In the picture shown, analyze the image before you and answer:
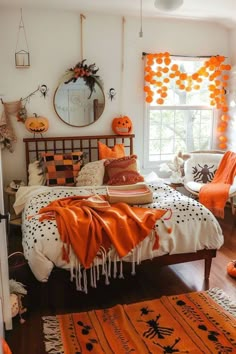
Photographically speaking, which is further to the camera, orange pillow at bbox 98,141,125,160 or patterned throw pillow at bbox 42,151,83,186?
orange pillow at bbox 98,141,125,160

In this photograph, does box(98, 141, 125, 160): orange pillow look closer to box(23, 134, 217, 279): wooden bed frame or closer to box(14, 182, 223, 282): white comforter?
box(23, 134, 217, 279): wooden bed frame

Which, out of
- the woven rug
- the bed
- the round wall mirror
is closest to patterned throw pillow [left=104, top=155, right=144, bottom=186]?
the bed

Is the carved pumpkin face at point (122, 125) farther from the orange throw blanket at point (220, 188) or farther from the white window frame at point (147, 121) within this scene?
the orange throw blanket at point (220, 188)

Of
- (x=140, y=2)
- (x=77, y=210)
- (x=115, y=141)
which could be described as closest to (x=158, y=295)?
(x=77, y=210)

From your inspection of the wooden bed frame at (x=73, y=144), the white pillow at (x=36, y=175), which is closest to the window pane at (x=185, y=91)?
the wooden bed frame at (x=73, y=144)

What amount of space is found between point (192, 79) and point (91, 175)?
6.39 feet

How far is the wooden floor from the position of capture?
2227mm

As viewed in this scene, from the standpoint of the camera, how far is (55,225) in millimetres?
2443

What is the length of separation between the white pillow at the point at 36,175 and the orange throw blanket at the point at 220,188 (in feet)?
5.90

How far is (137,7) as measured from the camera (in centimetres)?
386

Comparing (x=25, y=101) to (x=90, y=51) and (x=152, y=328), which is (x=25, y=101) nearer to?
(x=90, y=51)

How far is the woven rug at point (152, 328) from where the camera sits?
2.06 metres

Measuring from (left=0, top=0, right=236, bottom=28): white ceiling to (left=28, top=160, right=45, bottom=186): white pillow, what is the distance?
1.71 meters

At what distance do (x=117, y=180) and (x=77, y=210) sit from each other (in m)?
1.06
